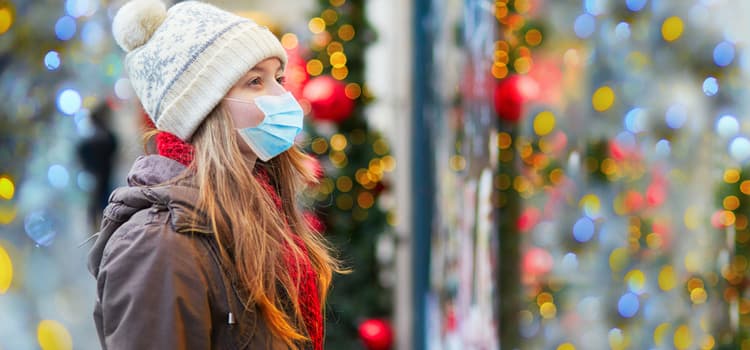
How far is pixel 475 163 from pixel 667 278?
202 cm

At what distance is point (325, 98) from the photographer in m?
5.68

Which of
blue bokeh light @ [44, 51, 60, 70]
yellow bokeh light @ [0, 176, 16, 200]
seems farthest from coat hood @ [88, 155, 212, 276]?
blue bokeh light @ [44, 51, 60, 70]

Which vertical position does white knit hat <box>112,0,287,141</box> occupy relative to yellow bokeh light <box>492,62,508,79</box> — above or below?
below

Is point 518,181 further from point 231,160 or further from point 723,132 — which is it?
point 231,160

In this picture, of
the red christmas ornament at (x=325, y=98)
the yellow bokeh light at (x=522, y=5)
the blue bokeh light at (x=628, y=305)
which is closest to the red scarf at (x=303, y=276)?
the blue bokeh light at (x=628, y=305)

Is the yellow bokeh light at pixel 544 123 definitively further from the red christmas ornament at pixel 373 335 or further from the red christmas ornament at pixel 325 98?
the red christmas ornament at pixel 373 335

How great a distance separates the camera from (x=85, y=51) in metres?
4.07

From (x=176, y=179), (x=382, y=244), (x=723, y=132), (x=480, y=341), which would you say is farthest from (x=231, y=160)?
(x=382, y=244)

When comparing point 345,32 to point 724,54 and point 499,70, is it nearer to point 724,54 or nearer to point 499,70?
point 499,70

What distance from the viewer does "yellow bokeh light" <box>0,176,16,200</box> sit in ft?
12.1

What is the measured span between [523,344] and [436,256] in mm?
1911

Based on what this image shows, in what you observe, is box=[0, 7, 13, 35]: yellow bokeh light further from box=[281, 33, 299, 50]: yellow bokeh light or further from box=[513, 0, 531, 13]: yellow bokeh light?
box=[281, 33, 299, 50]: yellow bokeh light

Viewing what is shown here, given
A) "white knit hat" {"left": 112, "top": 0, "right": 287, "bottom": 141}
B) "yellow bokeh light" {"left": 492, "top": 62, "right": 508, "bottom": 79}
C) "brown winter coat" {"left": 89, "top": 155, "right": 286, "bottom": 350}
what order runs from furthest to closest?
"yellow bokeh light" {"left": 492, "top": 62, "right": 508, "bottom": 79} → "white knit hat" {"left": 112, "top": 0, "right": 287, "bottom": 141} → "brown winter coat" {"left": 89, "top": 155, "right": 286, "bottom": 350}

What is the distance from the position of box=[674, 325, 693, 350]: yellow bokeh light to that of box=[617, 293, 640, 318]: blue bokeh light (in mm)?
214
